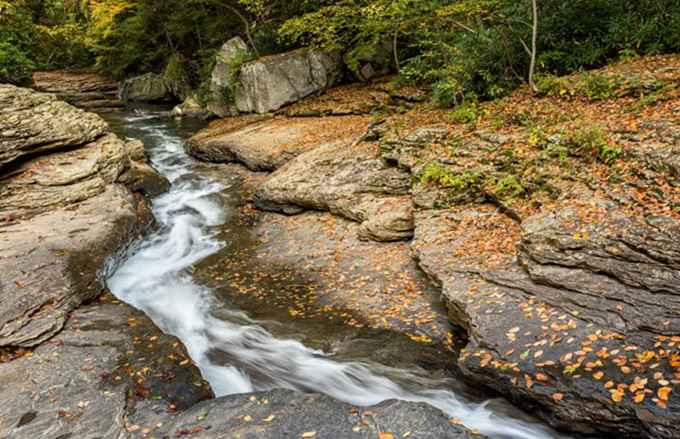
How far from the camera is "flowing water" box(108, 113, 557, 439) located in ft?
20.7

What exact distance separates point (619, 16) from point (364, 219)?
320 inches

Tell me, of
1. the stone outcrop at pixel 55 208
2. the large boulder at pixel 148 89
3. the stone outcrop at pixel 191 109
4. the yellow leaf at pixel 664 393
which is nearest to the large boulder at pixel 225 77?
the stone outcrop at pixel 191 109

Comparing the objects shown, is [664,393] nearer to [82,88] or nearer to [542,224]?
[542,224]

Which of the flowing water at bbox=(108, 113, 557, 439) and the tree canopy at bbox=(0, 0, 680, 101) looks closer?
the flowing water at bbox=(108, 113, 557, 439)

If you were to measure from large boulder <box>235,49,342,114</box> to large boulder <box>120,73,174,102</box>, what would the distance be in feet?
33.4

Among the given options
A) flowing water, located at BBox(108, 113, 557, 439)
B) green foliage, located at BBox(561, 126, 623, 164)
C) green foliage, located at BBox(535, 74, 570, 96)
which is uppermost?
green foliage, located at BBox(535, 74, 570, 96)

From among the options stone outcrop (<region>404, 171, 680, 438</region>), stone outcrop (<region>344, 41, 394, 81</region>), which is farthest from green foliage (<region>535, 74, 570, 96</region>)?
stone outcrop (<region>344, 41, 394, 81</region>)

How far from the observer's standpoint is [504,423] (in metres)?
5.79

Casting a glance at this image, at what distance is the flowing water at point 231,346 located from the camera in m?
6.30

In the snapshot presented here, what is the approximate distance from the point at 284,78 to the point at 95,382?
52.1 feet

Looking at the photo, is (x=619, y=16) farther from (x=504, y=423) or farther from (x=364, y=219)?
(x=504, y=423)

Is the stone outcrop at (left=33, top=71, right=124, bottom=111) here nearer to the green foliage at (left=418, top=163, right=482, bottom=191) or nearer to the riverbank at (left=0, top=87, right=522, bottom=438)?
the riverbank at (left=0, top=87, right=522, bottom=438)

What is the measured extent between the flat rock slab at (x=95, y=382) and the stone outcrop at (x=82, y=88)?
76.8 ft

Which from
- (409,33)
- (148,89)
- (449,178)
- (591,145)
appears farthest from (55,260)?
(148,89)
